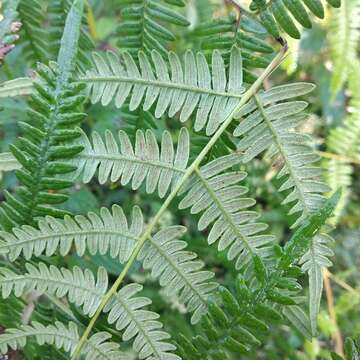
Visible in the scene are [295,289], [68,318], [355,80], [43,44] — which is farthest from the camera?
[355,80]

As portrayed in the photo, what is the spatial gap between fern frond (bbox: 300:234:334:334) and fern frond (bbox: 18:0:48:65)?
2.25 ft

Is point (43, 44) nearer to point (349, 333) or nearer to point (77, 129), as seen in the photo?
point (77, 129)

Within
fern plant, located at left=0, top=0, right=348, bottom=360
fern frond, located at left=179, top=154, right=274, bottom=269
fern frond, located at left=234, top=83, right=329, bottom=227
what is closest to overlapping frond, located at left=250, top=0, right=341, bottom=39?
fern plant, located at left=0, top=0, right=348, bottom=360

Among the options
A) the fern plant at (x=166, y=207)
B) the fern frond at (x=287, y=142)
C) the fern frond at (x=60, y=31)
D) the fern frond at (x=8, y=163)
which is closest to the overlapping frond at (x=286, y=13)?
the fern plant at (x=166, y=207)

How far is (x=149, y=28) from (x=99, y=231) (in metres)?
0.39

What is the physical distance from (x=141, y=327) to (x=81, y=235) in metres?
0.16

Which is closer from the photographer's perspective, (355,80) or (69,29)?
(69,29)

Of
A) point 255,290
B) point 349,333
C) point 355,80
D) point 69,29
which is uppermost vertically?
point 355,80

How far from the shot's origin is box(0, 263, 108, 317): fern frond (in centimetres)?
77

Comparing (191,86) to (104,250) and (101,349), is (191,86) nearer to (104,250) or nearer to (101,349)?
(104,250)

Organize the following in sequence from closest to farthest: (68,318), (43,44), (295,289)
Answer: (295,289), (68,318), (43,44)

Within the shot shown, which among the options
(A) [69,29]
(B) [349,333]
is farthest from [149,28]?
(B) [349,333]

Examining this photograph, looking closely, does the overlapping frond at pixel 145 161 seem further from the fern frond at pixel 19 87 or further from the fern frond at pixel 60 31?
the fern frond at pixel 60 31

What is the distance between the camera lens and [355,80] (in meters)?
1.47
